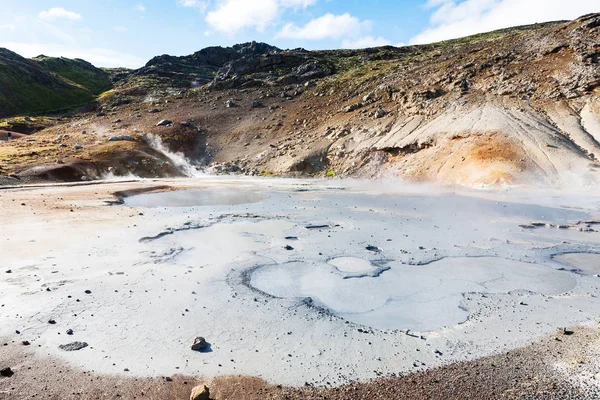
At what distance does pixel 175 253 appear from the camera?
10633mm

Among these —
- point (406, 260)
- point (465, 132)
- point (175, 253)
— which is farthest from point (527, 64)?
point (175, 253)

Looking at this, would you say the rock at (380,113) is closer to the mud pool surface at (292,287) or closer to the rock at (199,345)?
the mud pool surface at (292,287)

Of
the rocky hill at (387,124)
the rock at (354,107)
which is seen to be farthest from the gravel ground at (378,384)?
the rock at (354,107)

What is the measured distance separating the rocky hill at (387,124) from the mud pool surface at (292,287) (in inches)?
412

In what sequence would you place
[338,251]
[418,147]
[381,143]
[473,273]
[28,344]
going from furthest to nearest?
[381,143]
[418,147]
[338,251]
[473,273]
[28,344]

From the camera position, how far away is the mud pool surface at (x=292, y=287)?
5.94 metres

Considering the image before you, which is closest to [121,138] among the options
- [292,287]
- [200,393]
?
[292,287]

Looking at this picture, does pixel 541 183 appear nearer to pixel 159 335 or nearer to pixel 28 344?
pixel 159 335

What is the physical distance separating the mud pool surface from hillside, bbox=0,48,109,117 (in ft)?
189

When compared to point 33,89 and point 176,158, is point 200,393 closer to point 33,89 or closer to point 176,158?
point 176,158

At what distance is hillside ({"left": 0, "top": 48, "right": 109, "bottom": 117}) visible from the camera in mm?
61719

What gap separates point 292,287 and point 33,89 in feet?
248

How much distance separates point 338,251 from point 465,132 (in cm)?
2076

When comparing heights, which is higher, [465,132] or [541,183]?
[465,132]
